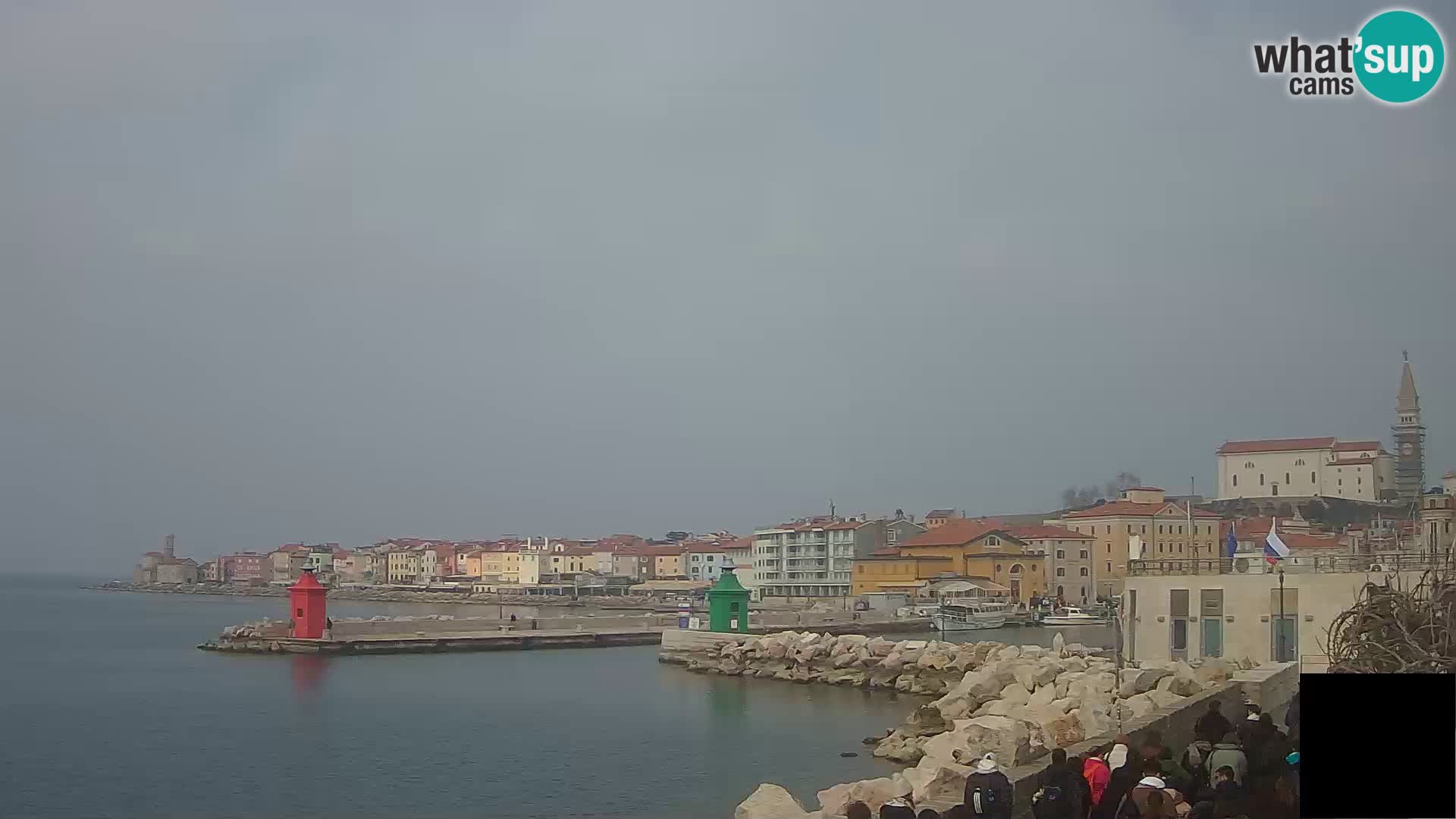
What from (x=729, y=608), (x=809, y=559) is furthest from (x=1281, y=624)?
(x=809, y=559)

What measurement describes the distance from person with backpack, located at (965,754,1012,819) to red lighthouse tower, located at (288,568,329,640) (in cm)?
1569

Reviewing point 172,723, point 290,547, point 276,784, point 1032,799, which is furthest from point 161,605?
point 1032,799

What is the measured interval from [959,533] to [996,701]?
16.9 meters

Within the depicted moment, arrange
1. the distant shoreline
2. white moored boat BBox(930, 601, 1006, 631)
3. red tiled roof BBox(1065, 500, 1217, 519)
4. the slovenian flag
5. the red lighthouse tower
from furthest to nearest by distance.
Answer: the distant shoreline
white moored boat BBox(930, 601, 1006, 631)
the red lighthouse tower
red tiled roof BBox(1065, 500, 1217, 519)
the slovenian flag

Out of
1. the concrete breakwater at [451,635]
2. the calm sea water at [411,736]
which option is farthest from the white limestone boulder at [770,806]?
the concrete breakwater at [451,635]

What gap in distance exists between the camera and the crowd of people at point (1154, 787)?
405 cm

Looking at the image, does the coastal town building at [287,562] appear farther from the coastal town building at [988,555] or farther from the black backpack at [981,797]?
A: the black backpack at [981,797]

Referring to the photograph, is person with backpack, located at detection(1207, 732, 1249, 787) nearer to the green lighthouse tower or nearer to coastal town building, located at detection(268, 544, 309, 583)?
the green lighthouse tower

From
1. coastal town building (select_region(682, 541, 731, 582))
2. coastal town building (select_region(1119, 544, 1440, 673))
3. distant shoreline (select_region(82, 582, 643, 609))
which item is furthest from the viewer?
distant shoreline (select_region(82, 582, 643, 609))

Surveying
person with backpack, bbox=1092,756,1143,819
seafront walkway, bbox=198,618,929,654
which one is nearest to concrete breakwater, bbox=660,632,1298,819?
person with backpack, bbox=1092,756,1143,819

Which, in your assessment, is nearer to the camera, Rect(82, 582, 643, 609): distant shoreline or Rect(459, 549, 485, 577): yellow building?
Rect(82, 582, 643, 609): distant shoreline

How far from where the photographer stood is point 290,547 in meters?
43.3

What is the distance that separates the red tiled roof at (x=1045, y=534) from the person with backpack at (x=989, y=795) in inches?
683

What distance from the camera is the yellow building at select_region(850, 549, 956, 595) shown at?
25484 millimetres
